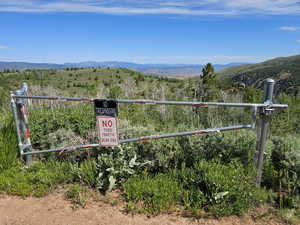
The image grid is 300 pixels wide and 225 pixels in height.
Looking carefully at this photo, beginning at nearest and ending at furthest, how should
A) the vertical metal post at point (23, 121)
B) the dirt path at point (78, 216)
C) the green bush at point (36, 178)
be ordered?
1. the dirt path at point (78, 216)
2. the green bush at point (36, 178)
3. the vertical metal post at point (23, 121)

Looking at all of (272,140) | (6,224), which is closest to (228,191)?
(272,140)

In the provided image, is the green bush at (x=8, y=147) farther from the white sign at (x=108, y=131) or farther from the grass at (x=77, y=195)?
the white sign at (x=108, y=131)

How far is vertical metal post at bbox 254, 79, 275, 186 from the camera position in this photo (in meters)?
2.99

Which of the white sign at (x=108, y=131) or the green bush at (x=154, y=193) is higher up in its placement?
the white sign at (x=108, y=131)

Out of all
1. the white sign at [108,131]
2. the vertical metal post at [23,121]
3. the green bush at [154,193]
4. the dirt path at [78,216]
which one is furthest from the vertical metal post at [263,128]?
the vertical metal post at [23,121]

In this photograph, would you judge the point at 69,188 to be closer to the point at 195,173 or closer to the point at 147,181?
the point at 147,181

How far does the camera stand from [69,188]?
11.5 feet

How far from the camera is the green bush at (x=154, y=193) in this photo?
9.97 ft

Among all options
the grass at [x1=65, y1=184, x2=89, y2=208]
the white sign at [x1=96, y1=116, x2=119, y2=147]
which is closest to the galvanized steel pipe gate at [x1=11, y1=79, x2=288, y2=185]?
the white sign at [x1=96, y1=116, x2=119, y2=147]

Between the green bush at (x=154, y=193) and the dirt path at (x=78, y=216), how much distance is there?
13 centimetres

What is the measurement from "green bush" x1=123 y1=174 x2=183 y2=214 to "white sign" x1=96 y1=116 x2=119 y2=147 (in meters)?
0.63

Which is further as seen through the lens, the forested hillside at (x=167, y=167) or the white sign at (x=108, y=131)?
the white sign at (x=108, y=131)

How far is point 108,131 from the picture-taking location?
3492mm

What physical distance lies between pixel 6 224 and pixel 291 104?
19.5 ft
